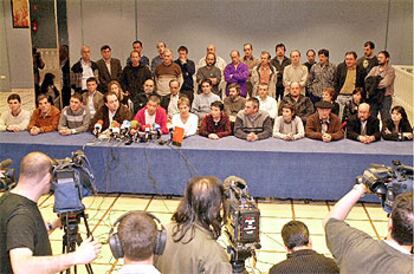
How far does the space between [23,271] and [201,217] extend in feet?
3.10

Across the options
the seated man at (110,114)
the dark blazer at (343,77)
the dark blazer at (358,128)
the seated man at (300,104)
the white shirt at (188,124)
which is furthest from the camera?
the dark blazer at (343,77)

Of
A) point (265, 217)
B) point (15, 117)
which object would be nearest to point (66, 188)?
point (265, 217)

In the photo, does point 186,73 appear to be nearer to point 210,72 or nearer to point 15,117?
point 210,72

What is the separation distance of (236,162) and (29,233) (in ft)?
11.1

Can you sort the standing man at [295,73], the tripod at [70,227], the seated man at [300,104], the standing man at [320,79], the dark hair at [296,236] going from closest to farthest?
the dark hair at [296,236]
the tripod at [70,227]
the seated man at [300,104]
the standing man at [320,79]
the standing man at [295,73]

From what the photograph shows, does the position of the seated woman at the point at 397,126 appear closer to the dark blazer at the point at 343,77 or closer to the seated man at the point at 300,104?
the seated man at the point at 300,104

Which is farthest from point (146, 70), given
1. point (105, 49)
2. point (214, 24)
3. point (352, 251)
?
point (352, 251)

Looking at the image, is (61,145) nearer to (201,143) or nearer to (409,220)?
(201,143)

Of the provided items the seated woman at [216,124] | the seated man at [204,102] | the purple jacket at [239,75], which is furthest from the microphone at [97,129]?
the purple jacket at [239,75]

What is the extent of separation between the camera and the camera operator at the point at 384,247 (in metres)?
2.29

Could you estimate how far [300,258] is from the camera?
119 inches

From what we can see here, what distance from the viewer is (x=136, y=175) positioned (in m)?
6.08

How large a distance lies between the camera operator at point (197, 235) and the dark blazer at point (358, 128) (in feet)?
12.3

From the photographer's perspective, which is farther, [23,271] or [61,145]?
[61,145]
